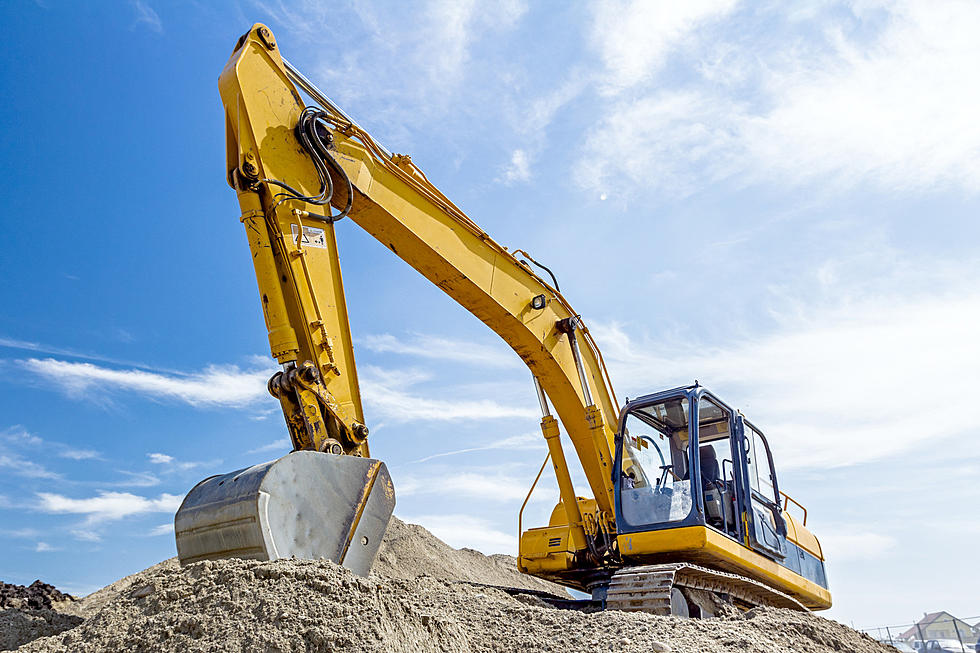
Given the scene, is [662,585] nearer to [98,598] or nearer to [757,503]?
[757,503]

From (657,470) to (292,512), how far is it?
454 cm

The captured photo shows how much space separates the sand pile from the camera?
3697 mm

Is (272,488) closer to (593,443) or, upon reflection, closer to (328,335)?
(328,335)

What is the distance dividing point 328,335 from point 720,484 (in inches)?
175

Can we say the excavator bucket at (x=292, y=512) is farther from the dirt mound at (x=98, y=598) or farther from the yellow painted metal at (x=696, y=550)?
the dirt mound at (x=98, y=598)

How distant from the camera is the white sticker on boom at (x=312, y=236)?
227 inches

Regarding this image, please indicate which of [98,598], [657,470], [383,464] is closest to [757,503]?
[657,470]

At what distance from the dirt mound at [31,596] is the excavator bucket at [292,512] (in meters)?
3.85

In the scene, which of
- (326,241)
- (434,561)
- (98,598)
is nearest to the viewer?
(326,241)

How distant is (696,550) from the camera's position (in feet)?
22.8

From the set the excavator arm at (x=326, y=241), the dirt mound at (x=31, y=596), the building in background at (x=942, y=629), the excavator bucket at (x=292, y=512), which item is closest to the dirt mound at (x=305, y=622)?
the excavator bucket at (x=292, y=512)

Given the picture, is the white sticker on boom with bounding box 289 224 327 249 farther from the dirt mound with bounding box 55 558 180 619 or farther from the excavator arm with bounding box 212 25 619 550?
the dirt mound with bounding box 55 558 180 619

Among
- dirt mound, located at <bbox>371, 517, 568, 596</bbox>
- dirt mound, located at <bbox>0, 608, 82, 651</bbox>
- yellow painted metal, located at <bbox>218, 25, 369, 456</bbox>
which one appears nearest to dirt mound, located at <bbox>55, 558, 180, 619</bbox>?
dirt mound, located at <bbox>0, 608, 82, 651</bbox>

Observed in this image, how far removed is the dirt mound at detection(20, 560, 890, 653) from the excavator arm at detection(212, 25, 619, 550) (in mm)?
1232
